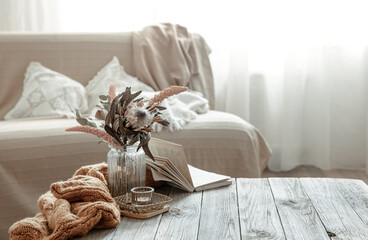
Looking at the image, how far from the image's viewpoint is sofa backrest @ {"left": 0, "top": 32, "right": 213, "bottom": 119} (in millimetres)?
2902

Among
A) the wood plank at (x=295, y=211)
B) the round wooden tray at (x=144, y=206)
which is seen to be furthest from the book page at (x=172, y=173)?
the wood plank at (x=295, y=211)

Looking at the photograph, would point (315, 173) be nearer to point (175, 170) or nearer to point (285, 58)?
point (285, 58)

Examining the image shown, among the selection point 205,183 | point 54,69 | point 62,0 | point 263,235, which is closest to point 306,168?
point 54,69

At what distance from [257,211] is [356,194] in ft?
1.05

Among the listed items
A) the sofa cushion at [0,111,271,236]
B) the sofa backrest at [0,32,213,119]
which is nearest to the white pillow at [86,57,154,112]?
the sofa backrest at [0,32,213,119]

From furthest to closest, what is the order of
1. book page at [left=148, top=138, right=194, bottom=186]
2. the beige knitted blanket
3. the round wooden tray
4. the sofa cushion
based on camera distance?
the sofa cushion < book page at [left=148, top=138, right=194, bottom=186] < the round wooden tray < the beige knitted blanket

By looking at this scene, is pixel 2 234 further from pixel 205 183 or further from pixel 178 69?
pixel 178 69

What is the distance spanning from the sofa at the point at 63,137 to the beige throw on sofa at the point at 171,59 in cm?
4

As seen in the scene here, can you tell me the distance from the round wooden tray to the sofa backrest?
72.6 inches

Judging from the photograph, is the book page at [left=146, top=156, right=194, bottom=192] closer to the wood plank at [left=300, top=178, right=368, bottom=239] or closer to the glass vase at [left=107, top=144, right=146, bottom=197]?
the glass vase at [left=107, top=144, right=146, bottom=197]

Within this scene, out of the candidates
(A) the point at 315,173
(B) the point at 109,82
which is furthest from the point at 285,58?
(B) the point at 109,82

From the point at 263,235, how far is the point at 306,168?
272cm

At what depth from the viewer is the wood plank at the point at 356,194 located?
3.98 ft

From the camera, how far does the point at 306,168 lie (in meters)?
3.67
